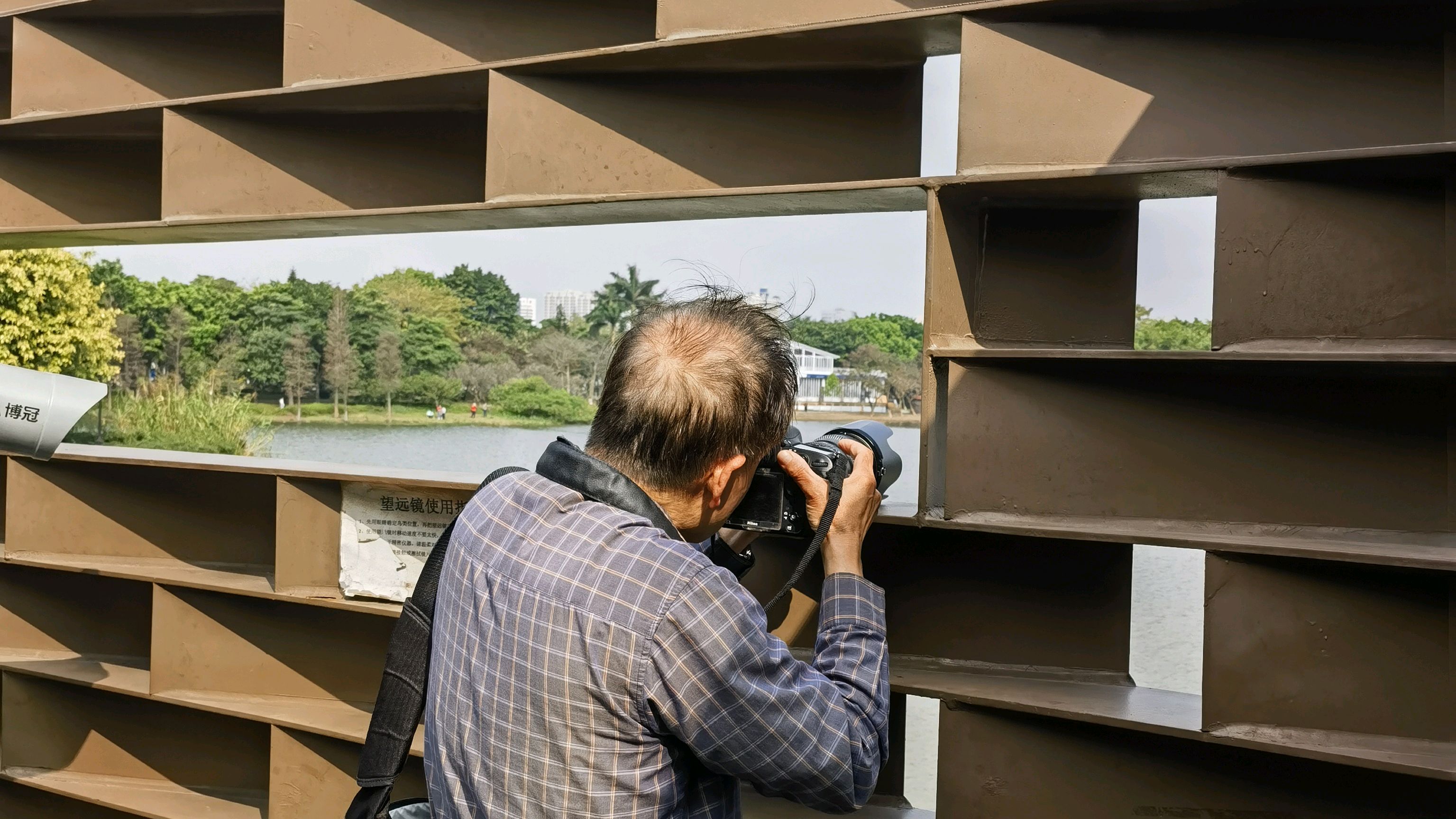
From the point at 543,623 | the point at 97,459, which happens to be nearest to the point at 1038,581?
the point at 543,623

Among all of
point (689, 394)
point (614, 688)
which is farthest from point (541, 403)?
point (614, 688)

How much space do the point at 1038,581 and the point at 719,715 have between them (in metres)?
1.12

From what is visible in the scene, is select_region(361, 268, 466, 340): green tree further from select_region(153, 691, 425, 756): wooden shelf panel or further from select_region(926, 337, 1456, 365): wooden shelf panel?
select_region(926, 337, 1456, 365): wooden shelf panel

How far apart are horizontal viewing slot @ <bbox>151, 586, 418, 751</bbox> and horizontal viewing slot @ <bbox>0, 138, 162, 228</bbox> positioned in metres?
1.26

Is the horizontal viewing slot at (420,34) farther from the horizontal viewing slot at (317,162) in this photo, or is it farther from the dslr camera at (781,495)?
the dslr camera at (781,495)

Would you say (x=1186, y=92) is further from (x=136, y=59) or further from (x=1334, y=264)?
(x=136, y=59)

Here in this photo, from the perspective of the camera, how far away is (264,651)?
2.86 meters

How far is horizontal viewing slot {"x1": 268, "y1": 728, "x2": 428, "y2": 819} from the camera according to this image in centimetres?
270

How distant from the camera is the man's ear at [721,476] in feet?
4.45

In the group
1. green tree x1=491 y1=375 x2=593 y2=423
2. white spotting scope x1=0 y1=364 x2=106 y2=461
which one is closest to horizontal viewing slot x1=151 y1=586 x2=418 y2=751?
white spotting scope x1=0 y1=364 x2=106 y2=461

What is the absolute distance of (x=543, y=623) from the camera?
1.21 m

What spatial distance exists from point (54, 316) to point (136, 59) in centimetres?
→ 1371

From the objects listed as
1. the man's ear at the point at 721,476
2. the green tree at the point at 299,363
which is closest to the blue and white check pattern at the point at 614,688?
the man's ear at the point at 721,476

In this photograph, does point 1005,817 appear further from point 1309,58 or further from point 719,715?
point 1309,58
